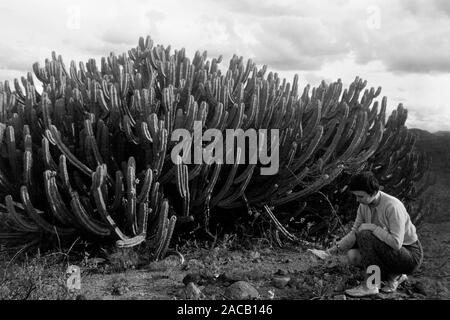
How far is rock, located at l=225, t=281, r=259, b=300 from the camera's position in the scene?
5500 mm

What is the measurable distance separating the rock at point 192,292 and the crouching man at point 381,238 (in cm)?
134

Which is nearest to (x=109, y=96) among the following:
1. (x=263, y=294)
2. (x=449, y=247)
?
(x=263, y=294)

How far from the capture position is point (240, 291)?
554 centimetres

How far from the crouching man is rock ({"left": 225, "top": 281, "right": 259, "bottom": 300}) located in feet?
2.82

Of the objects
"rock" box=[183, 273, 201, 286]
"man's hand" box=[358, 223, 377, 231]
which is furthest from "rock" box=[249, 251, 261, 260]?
"man's hand" box=[358, 223, 377, 231]

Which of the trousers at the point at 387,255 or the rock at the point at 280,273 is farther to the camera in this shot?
the rock at the point at 280,273

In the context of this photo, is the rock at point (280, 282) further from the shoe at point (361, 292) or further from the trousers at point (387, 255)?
the trousers at point (387, 255)

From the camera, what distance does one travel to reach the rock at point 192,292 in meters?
5.50

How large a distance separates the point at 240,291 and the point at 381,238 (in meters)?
1.32

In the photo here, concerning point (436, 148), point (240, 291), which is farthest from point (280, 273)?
point (436, 148)

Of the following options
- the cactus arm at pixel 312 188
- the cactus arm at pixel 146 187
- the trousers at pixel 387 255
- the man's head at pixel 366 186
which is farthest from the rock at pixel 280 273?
the cactus arm at pixel 146 187
